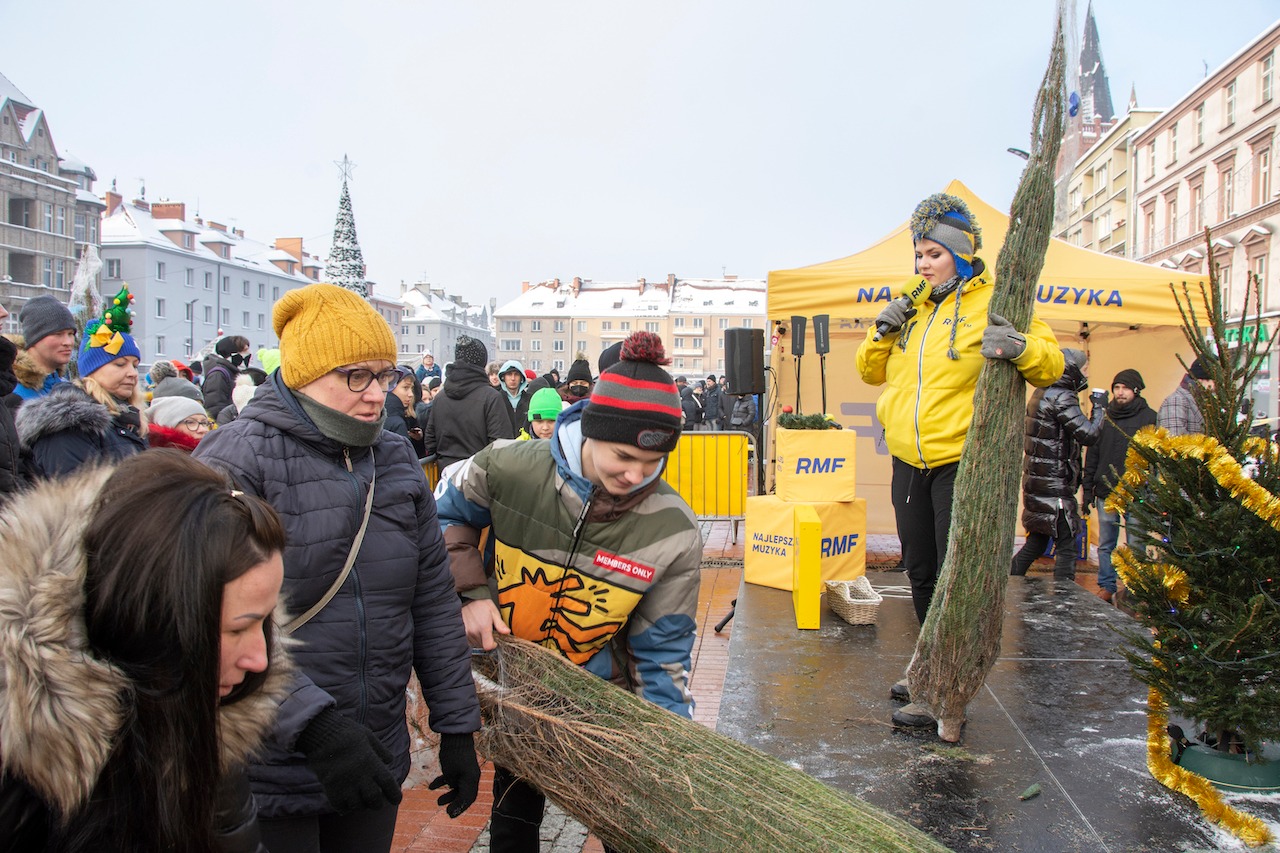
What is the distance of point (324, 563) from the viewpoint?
1954 mm

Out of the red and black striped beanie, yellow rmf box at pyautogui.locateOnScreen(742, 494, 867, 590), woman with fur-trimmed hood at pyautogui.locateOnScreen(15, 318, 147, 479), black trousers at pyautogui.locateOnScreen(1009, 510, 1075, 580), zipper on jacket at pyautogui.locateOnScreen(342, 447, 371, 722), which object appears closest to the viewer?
zipper on jacket at pyautogui.locateOnScreen(342, 447, 371, 722)

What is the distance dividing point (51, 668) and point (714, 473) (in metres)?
9.74

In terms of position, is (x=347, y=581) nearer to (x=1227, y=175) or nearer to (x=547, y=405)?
(x=547, y=405)

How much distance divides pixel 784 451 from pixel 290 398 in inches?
205

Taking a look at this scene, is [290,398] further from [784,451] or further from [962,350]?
[784,451]

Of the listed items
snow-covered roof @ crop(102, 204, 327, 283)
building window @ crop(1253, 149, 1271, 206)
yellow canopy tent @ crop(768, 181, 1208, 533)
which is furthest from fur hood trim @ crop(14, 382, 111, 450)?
snow-covered roof @ crop(102, 204, 327, 283)

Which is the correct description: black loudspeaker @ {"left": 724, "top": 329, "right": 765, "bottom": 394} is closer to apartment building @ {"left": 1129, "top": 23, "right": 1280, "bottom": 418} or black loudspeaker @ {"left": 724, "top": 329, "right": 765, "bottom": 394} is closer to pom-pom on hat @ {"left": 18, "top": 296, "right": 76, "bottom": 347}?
pom-pom on hat @ {"left": 18, "top": 296, "right": 76, "bottom": 347}

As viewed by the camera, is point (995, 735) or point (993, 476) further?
point (995, 735)

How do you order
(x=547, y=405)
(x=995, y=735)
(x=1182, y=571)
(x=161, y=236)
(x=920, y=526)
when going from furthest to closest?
(x=161, y=236), (x=547, y=405), (x=920, y=526), (x=995, y=735), (x=1182, y=571)

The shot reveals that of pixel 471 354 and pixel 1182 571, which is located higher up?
pixel 471 354

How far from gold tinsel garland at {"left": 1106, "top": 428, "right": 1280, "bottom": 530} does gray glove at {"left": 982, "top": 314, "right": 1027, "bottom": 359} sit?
0.59m

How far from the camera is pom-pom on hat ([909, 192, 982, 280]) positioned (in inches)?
159

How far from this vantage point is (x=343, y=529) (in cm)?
200

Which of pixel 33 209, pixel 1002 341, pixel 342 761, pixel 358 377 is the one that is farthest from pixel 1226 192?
pixel 33 209
